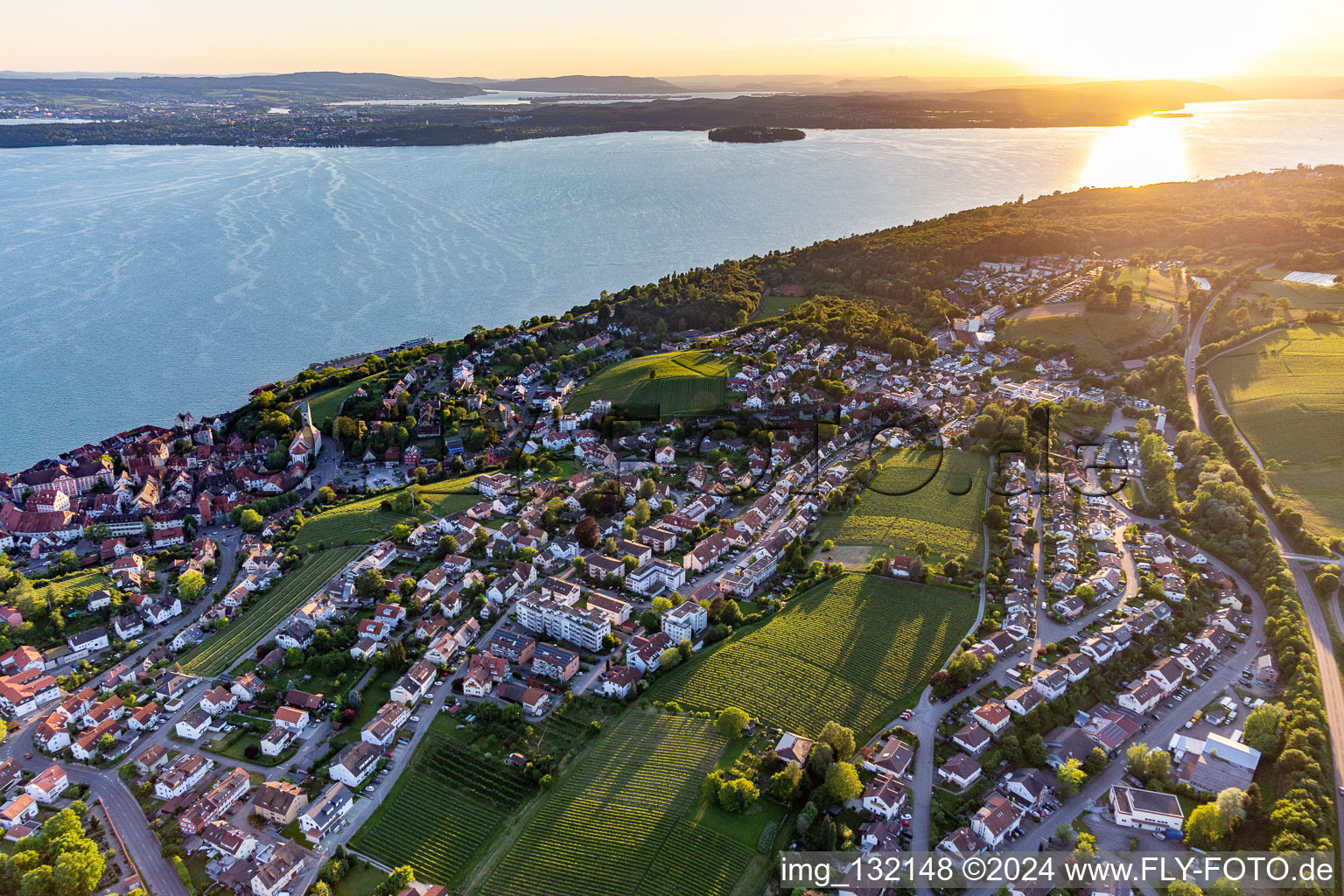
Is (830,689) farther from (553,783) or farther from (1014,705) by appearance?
(553,783)

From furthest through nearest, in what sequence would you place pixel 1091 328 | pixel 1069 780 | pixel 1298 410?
1. pixel 1091 328
2. pixel 1298 410
3. pixel 1069 780

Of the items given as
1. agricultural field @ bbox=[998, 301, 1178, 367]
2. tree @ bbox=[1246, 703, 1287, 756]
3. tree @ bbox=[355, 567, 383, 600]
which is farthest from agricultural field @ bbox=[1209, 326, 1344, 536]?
tree @ bbox=[355, 567, 383, 600]

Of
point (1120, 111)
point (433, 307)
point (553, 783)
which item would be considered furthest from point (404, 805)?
point (1120, 111)

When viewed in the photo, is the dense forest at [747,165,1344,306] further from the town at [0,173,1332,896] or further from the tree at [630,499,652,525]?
the tree at [630,499,652,525]

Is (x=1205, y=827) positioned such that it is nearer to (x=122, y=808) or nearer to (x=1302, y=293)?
(x=122, y=808)

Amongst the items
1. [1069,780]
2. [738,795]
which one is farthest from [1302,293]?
[738,795]
